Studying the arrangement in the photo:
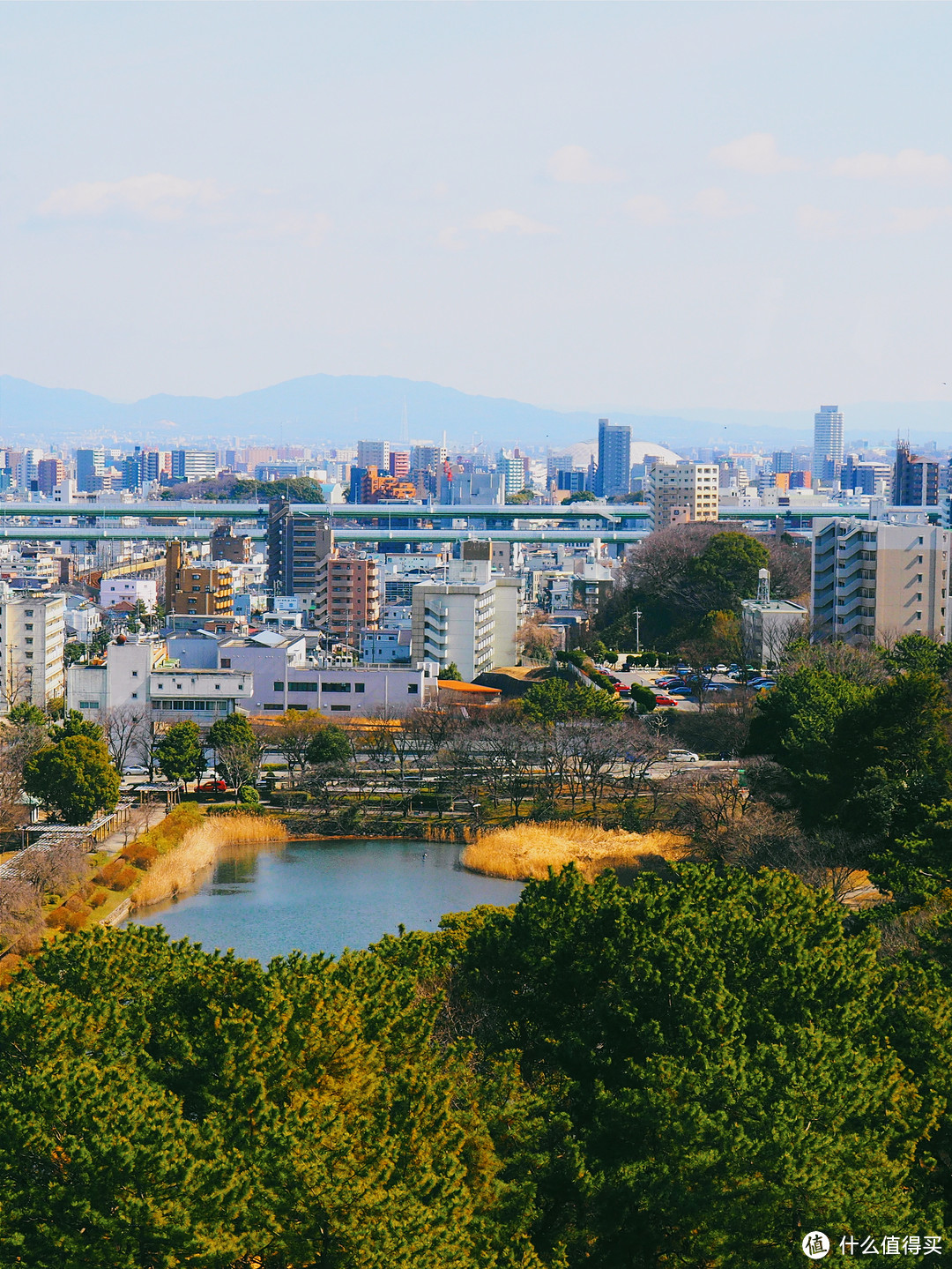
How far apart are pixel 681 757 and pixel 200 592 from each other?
10858 millimetres

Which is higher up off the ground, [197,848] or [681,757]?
[681,757]

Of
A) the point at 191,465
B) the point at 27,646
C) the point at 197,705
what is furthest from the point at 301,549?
the point at 191,465

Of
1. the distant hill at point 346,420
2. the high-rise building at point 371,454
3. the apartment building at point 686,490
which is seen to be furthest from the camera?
the distant hill at point 346,420

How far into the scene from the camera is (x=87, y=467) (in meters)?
60.4

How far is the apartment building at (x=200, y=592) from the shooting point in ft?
68.7

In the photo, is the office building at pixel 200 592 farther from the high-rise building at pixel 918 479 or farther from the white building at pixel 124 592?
the high-rise building at pixel 918 479

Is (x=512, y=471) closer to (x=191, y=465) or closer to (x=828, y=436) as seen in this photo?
(x=191, y=465)

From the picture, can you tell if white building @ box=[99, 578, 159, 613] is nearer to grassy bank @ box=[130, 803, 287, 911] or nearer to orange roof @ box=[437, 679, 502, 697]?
orange roof @ box=[437, 679, 502, 697]

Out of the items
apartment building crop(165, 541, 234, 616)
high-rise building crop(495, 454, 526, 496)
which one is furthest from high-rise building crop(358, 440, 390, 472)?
apartment building crop(165, 541, 234, 616)

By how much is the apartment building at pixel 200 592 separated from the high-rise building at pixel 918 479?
19.4m

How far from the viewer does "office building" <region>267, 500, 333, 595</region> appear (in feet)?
74.9

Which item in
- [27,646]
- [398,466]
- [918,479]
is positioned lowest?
[27,646]

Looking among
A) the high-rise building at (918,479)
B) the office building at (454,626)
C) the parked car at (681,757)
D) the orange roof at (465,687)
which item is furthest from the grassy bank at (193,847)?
the high-rise building at (918,479)

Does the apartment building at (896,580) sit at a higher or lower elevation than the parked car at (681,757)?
higher
